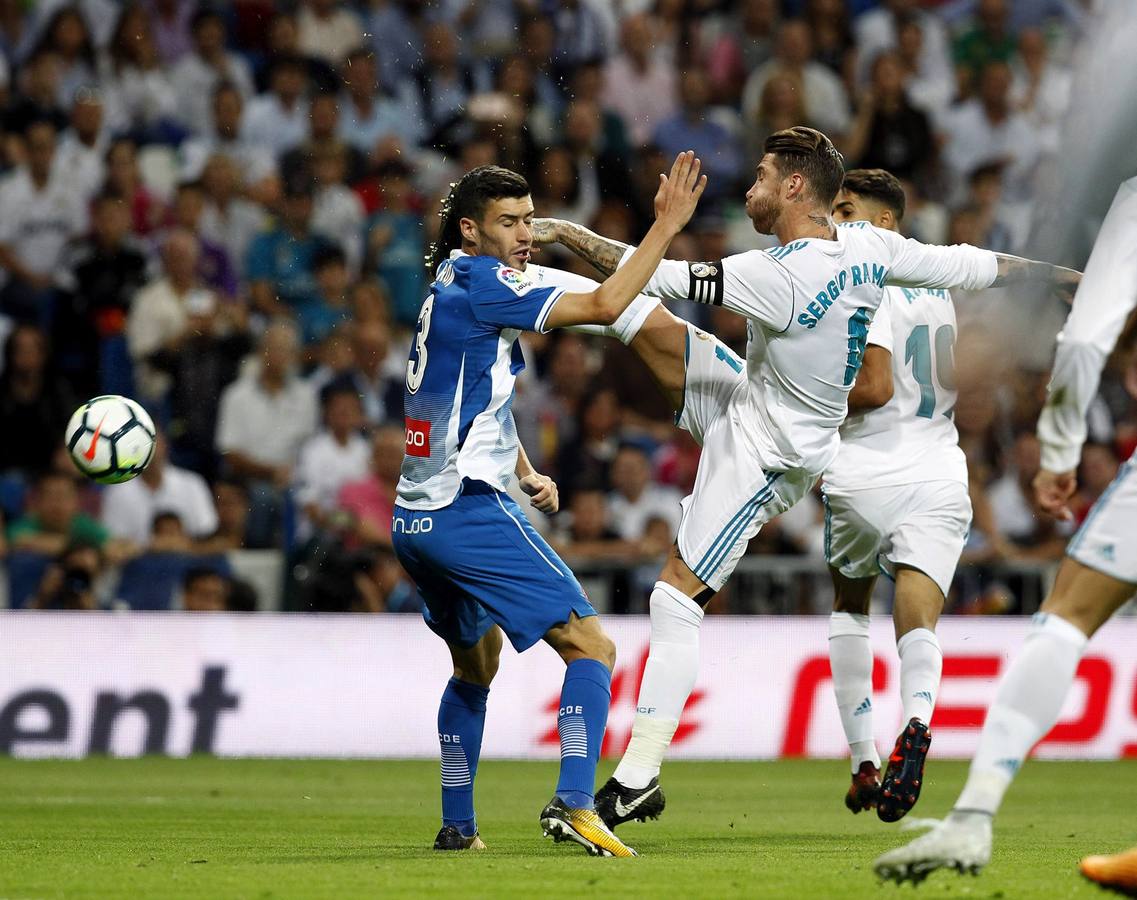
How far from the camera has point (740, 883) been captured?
18.1 ft

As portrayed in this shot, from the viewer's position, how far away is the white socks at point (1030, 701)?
4.85 metres

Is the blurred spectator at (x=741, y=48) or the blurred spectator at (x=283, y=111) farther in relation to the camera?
the blurred spectator at (x=741, y=48)

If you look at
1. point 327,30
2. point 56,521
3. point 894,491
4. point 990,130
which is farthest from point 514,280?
point 990,130

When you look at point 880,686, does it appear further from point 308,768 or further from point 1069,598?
point 1069,598

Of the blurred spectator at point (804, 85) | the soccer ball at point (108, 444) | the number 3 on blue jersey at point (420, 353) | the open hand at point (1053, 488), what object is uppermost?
the blurred spectator at point (804, 85)

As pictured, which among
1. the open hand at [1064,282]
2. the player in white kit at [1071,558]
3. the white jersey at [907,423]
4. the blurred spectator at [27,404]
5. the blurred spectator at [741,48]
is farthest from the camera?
the blurred spectator at [741,48]

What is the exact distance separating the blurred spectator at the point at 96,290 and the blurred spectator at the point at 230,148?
3.32 ft

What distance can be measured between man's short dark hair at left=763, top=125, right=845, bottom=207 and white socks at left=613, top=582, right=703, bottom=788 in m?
1.65

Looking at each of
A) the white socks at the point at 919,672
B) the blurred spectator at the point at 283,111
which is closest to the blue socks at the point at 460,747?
the white socks at the point at 919,672

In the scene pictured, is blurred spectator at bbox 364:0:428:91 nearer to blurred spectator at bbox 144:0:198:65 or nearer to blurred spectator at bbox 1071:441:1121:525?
blurred spectator at bbox 144:0:198:65

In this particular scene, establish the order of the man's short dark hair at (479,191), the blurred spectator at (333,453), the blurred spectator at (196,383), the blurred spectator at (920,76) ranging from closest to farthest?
the man's short dark hair at (479,191), the blurred spectator at (333,453), the blurred spectator at (196,383), the blurred spectator at (920,76)

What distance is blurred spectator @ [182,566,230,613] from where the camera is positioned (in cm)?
1206

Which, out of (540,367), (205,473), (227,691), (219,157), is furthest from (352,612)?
(219,157)

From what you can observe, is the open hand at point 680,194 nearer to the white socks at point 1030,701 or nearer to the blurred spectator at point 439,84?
the white socks at point 1030,701
